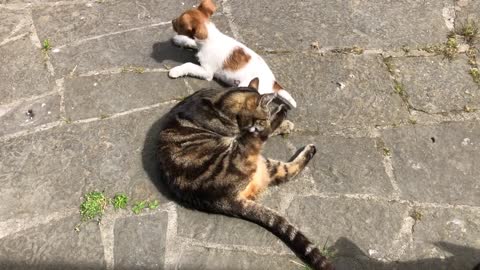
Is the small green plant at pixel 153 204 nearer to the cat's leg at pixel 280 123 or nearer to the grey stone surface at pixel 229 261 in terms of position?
the grey stone surface at pixel 229 261

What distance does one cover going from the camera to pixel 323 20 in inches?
183

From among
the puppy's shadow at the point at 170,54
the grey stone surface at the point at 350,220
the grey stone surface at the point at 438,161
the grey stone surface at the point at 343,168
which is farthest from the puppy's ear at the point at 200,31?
the grey stone surface at the point at 438,161

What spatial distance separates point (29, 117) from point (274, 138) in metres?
2.05

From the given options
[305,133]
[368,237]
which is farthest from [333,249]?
[305,133]

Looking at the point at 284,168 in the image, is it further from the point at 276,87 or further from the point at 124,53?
the point at 124,53

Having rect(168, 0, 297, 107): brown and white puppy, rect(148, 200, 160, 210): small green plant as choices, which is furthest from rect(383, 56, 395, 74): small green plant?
rect(148, 200, 160, 210): small green plant

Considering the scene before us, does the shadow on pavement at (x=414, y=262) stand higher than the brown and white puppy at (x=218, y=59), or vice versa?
the brown and white puppy at (x=218, y=59)

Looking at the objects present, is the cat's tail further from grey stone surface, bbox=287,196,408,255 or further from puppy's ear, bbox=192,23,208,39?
puppy's ear, bbox=192,23,208,39

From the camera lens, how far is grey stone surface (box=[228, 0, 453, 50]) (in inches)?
175

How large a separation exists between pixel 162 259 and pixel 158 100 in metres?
1.46

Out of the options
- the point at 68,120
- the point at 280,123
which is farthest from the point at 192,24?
the point at 68,120

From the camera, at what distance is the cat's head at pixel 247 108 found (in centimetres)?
339

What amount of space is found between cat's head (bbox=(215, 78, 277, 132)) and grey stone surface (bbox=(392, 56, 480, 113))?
1404mm

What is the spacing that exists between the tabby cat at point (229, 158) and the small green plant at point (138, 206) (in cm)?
23
